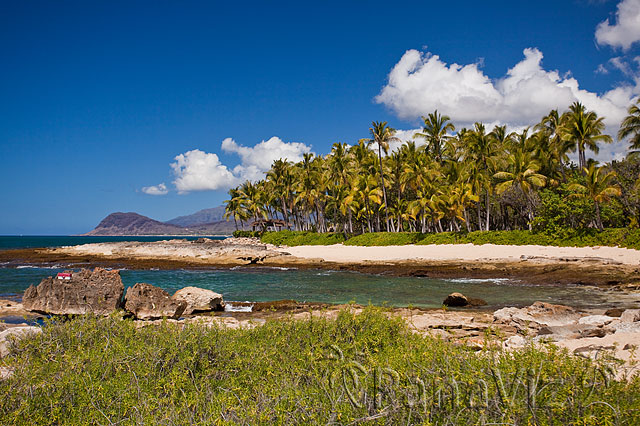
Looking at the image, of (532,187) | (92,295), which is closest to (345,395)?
(92,295)

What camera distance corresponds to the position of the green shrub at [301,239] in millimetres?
50628

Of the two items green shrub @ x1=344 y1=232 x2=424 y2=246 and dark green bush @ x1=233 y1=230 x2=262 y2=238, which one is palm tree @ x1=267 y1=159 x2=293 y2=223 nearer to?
dark green bush @ x1=233 y1=230 x2=262 y2=238

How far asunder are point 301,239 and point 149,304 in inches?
1618

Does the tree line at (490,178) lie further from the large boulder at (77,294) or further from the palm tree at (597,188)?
the large boulder at (77,294)

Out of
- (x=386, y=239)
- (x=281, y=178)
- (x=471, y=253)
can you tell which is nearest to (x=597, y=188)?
(x=471, y=253)

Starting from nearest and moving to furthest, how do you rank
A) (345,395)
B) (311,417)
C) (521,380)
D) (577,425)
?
(577,425) < (311,417) < (521,380) < (345,395)

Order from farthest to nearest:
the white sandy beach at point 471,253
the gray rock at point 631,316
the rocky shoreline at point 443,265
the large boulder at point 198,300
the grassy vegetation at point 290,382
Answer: the white sandy beach at point 471,253
the rocky shoreline at point 443,265
the large boulder at point 198,300
the gray rock at point 631,316
the grassy vegetation at point 290,382

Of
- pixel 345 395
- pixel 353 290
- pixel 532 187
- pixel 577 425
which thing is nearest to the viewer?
pixel 577 425

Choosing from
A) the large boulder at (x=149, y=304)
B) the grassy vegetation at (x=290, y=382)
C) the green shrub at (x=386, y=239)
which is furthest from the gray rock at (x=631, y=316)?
the green shrub at (x=386, y=239)

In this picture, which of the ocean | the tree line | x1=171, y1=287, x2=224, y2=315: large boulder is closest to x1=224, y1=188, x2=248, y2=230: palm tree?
the tree line

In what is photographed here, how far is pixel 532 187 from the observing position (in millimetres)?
37500

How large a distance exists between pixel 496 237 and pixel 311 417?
111 ft

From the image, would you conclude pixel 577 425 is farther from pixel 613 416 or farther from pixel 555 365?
pixel 555 365

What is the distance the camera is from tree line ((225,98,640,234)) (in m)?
32.2
